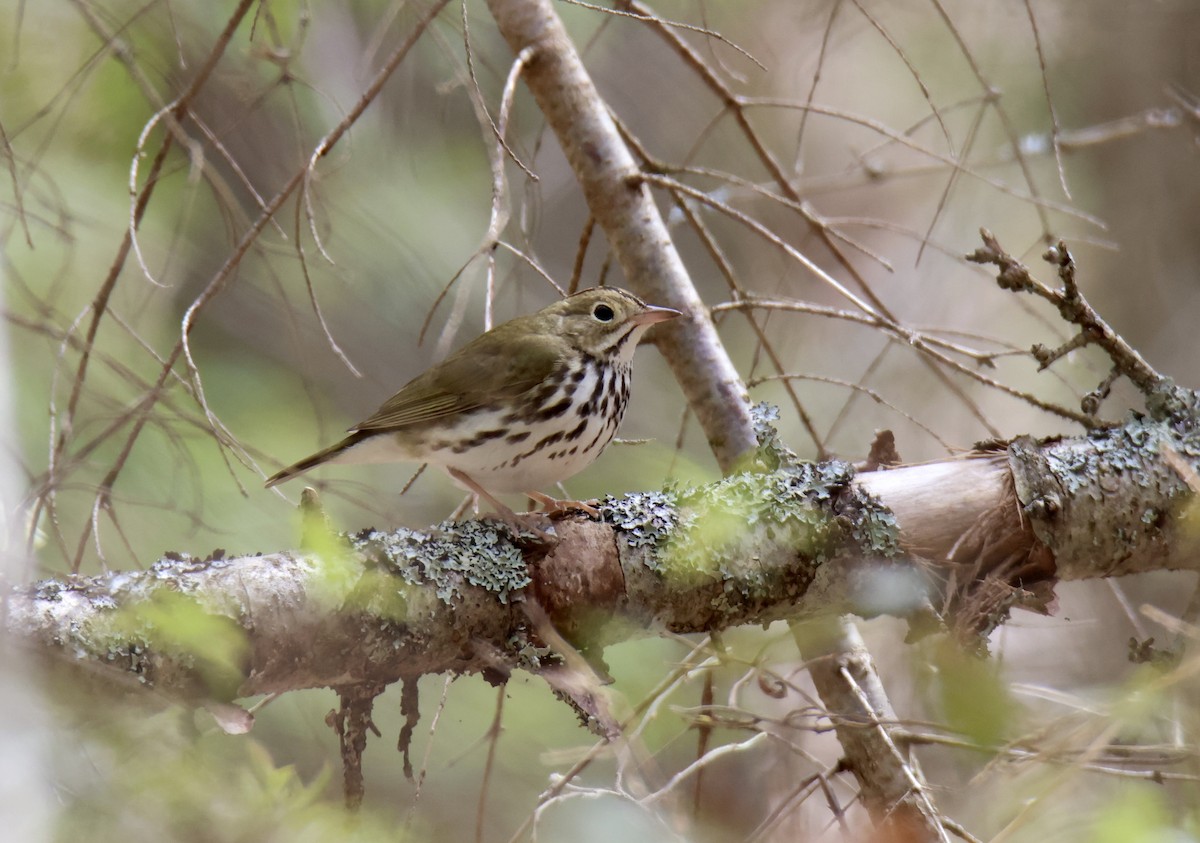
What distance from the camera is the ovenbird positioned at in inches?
116

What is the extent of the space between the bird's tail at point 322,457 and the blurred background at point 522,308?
15cm

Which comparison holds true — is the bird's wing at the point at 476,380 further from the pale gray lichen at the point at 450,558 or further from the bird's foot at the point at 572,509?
Answer: the pale gray lichen at the point at 450,558

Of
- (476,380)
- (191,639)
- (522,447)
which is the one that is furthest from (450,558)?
(476,380)

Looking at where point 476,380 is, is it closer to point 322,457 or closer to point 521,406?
point 521,406

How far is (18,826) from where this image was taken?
119 centimetres

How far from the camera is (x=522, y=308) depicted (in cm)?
301

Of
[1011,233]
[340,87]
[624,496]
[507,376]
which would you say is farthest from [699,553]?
[1011,233]

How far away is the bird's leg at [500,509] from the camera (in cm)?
232

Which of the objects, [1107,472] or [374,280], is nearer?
[1107,472]

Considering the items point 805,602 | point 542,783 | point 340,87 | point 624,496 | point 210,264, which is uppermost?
point 340,87

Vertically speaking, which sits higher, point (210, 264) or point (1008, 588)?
point (210, 264)

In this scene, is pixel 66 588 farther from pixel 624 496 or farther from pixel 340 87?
pixel 340 87

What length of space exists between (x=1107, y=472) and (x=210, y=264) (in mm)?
3998

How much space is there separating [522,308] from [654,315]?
36 cm
